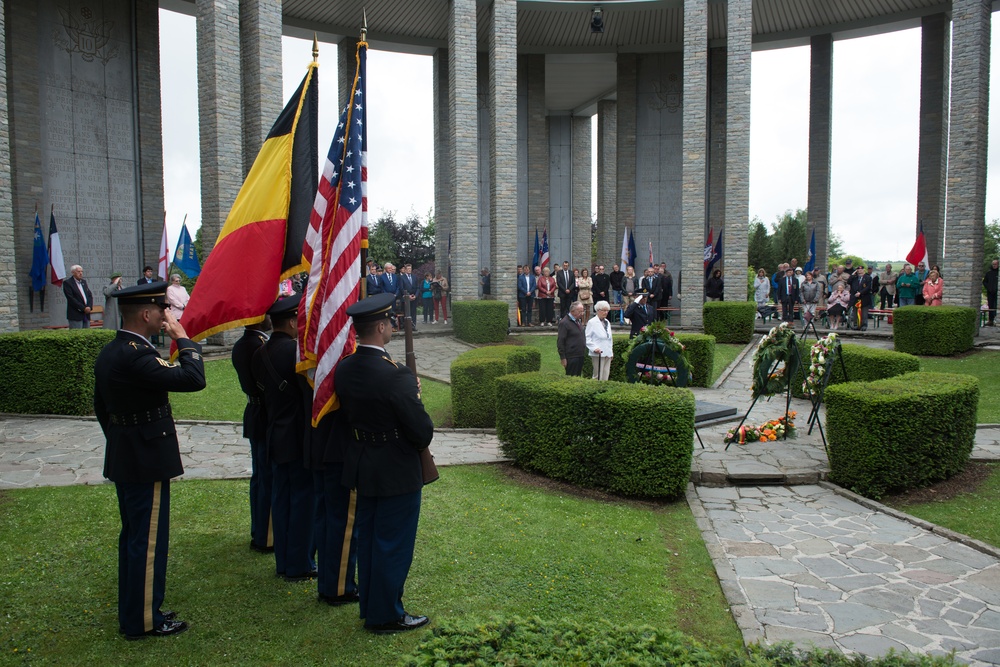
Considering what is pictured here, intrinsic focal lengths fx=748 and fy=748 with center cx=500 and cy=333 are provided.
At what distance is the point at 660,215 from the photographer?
97.1ft

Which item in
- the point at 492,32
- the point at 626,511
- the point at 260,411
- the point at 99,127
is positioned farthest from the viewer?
the point at 492,32

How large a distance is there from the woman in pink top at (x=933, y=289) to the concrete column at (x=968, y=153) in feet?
2.82

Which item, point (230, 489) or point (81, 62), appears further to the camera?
point (81, 62)

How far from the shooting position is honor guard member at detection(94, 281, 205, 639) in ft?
15.7

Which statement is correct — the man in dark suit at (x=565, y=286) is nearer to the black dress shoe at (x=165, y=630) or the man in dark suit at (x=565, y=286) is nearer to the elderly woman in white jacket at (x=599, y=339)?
the elderly woman in white jacket at (x=599, y=339)

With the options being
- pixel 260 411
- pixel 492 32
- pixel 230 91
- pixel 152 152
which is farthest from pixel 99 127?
pixel 260 411

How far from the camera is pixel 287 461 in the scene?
565 centimetres

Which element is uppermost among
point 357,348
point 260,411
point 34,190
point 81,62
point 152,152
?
point 81,62

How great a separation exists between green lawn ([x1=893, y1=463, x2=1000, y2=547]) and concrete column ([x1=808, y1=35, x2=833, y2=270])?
2067 cm

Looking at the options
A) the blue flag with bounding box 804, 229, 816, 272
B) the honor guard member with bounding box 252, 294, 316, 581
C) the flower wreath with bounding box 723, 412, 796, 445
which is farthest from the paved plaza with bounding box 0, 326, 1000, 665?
the blue flag with bounding box 804, 229, 816, 272

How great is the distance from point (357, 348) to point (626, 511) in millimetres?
4013

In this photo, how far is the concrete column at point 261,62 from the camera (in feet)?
63.9

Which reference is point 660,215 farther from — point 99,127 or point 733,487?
point 733,487

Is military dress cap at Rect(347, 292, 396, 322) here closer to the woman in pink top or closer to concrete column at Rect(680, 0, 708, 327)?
the woman in pink top
